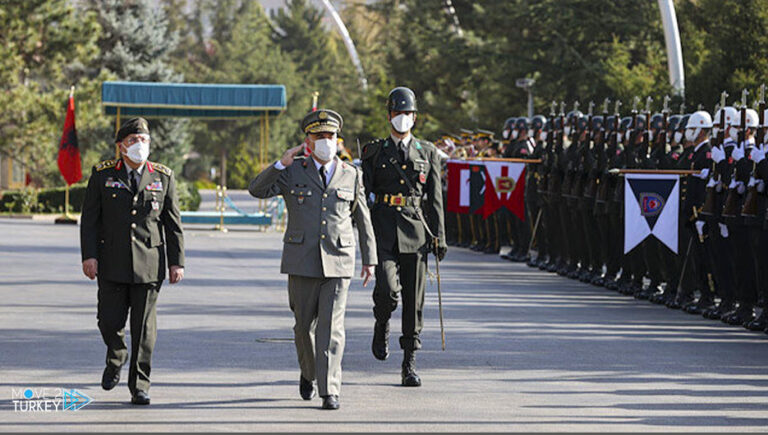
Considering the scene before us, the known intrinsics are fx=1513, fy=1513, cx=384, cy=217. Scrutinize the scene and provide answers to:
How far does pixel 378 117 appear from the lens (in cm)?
6116

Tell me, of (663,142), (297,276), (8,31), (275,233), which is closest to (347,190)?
(297,276)

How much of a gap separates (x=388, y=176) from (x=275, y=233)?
25.6 meters

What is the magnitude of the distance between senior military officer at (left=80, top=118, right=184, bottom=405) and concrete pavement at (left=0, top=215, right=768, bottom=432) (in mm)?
372

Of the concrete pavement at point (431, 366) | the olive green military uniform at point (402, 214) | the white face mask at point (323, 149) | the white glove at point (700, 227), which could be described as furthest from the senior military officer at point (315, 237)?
the white glove at point (700, 227)

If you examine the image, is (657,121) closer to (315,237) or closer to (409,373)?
(409,373)

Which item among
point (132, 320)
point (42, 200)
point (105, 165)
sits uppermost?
point (105, 165)

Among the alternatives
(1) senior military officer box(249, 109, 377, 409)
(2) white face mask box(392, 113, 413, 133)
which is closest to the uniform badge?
(1) senior military officer box(249, 109, 377, 409)

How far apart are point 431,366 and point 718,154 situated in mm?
5153

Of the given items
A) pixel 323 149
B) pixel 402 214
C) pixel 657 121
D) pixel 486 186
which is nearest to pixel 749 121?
pixel 657 121

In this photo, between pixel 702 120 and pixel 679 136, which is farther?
pixel 679 136

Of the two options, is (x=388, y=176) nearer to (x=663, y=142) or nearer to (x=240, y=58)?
(x=663, y=142)

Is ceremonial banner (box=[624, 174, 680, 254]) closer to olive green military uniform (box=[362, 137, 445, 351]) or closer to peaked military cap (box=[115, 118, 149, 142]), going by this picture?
olive green military uniform (box=[362, 137, 445, 351])

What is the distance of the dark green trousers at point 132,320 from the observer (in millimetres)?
9859

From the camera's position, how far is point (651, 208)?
Result: 703 inches
